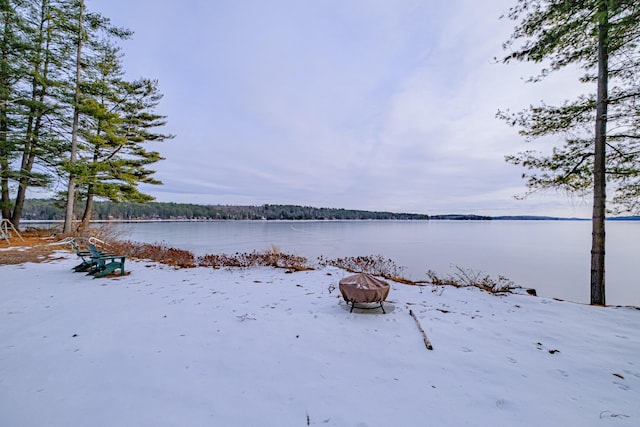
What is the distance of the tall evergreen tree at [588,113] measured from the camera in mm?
5281

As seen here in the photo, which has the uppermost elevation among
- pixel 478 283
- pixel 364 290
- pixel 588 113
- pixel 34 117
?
pixel 34 117

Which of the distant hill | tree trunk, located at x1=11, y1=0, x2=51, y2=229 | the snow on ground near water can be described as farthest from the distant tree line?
the snow on ground near water

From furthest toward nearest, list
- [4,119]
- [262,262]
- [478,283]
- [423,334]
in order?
[4,119] → [262,262] → [478,283] → [423,334]

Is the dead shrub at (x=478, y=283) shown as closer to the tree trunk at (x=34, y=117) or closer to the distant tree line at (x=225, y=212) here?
the tree trunk at (x=34, y=117)

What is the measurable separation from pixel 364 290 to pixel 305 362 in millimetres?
1736

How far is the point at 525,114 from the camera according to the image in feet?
20.2

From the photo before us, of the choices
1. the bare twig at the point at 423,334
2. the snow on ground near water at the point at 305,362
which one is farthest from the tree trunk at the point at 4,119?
the bare twig at the point at 423,334

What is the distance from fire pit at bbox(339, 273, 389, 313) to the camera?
438 centimetres

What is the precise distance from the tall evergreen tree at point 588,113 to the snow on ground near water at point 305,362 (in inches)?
117

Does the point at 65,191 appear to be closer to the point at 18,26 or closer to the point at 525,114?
the point at 18,26

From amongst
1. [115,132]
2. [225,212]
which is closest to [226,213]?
[225,212]

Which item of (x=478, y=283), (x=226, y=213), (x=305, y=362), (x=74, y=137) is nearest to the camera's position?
(x=305, y=362)

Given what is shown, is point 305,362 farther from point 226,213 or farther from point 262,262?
point 226,213

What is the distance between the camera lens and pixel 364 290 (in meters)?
4.37
